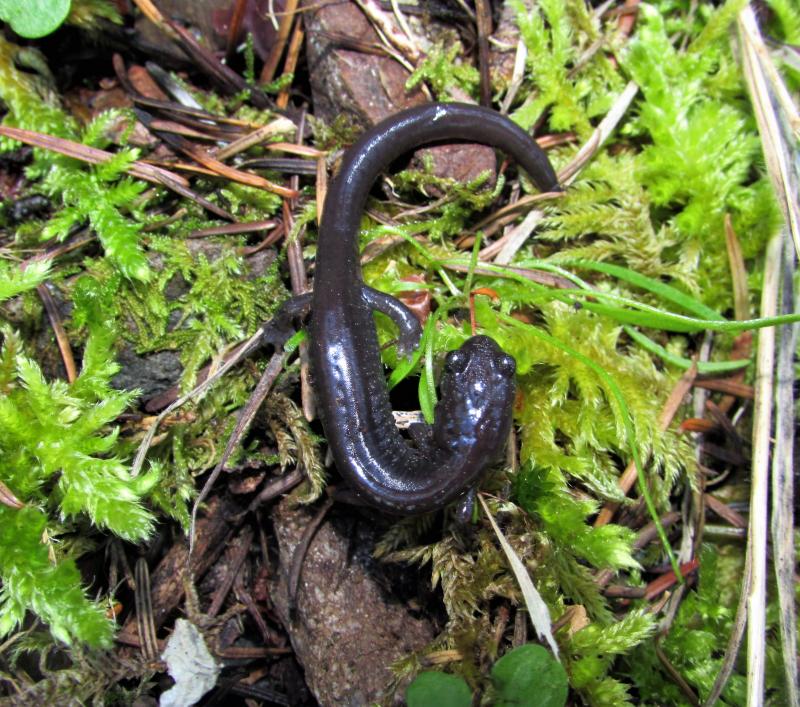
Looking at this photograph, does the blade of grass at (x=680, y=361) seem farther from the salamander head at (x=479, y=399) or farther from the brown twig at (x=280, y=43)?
the brown twig at (x=280, y=43)

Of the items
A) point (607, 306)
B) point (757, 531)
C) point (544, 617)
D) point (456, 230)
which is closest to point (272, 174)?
point (456, 230)

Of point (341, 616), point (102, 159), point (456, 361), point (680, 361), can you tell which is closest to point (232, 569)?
point (341, 616)

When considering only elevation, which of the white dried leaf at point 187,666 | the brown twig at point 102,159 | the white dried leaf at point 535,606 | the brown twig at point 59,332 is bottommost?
the white dried leaf at point 187,666

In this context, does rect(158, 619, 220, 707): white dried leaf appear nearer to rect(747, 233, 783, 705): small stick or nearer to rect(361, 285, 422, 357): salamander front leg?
rect(361, 285, 422, 357): salamander front leg

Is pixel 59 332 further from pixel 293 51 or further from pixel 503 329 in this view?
pixel 503 329

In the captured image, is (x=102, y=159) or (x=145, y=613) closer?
(x=145, y=613)

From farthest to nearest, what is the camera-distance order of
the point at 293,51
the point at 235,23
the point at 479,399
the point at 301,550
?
the point at 293,51, the point at 235,23, the point at 301,550, the point at 479,399

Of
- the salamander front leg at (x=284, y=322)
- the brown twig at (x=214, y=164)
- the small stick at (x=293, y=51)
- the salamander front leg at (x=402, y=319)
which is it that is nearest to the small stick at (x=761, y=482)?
the salamander front leg at (x=402, y=319)
